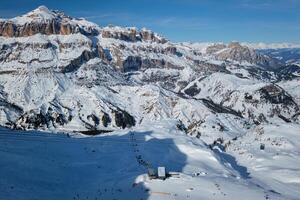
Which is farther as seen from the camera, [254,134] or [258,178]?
[254,134]

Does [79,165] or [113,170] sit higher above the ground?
[79,165]

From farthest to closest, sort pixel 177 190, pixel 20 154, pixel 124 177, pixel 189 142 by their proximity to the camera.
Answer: pixel 189 142 → pixel 20 154 → pixel 124 177 → pixel 177 190

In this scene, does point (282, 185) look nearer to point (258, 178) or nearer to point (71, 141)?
point (258, 178)

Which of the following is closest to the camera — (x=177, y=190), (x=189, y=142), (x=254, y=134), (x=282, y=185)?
(x=177, y=190)

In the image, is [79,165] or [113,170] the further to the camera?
[113,170]

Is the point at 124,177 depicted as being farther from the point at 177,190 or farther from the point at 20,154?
the point at 20,154

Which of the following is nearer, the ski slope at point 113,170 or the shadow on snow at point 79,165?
the shadow on snow at point 79,165

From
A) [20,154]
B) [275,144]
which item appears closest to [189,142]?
[275,144]

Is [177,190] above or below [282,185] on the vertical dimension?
above

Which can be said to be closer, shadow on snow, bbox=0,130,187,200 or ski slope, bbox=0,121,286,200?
shadow on snow, bbox=0,130,187,200
